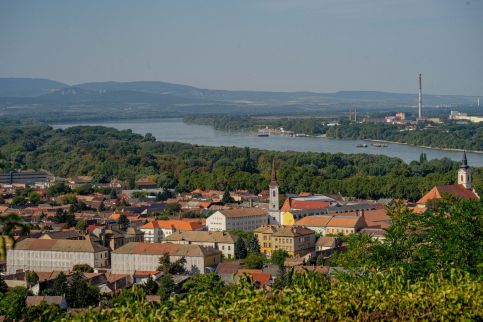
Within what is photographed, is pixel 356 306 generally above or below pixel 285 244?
above

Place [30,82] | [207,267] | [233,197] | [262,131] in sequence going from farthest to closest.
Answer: [30,82] → [262,131] → [233,197] → [207,267]

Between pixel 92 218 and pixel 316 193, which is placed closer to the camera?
pixel 92 218

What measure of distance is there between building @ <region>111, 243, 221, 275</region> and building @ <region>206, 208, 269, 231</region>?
10.4 feet

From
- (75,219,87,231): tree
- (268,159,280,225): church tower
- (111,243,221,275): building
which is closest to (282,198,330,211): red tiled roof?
(268,159,280,225): church tower

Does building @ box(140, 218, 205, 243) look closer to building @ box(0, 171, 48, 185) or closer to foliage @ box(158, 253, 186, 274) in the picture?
foliage @ box(158, 253, 186, 274)

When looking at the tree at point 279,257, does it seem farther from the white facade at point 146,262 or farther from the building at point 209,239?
the building at point 209,239

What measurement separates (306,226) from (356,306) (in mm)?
13307

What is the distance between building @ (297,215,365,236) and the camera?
17614 millimetres

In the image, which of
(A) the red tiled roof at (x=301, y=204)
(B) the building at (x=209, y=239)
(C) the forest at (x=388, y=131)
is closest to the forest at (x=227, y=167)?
(A) the red tiled roof at (x=301, y=204)

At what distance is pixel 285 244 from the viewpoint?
1584 cm

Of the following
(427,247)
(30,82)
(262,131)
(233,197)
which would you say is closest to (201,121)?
(262,131)

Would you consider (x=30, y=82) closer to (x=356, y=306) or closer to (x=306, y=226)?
(x=306, y=226)

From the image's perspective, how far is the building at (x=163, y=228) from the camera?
17.5m

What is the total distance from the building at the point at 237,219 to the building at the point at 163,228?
31cm
